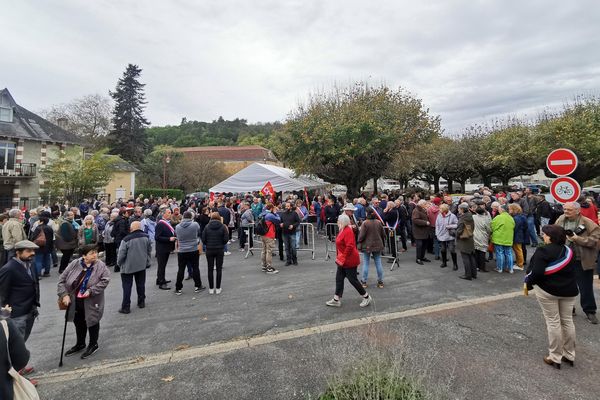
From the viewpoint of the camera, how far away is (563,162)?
5.58 metres

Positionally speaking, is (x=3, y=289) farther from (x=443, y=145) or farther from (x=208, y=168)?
(x=208, y=168)

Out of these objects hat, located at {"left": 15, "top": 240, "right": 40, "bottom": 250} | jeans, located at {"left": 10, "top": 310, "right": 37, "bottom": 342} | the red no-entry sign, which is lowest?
jeans, located at {"left": 10, "top": 310, "right": 37, "bottom": 342}

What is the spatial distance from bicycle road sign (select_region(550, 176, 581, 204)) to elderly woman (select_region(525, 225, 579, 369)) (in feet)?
6.95

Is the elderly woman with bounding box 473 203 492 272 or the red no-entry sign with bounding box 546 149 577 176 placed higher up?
the red no-entry sign with bounding box 546 149 577 176

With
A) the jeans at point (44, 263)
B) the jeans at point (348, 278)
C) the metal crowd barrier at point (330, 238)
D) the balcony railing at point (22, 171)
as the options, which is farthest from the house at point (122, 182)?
the jeans at point (348, 278)

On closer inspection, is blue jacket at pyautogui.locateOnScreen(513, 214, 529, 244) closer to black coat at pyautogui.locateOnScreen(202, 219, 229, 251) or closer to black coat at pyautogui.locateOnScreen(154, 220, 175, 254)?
black coat at pyautogui.locateOnScreen(202, 219, 229, 251)

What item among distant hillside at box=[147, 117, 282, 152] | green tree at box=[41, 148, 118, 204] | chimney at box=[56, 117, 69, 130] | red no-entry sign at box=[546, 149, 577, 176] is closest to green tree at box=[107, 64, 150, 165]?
chimney at box=[56, 117, 69, 130]

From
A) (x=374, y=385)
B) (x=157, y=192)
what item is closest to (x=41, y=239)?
(x=374, y=385)

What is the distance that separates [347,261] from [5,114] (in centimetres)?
3335

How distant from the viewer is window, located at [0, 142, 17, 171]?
79.0ft

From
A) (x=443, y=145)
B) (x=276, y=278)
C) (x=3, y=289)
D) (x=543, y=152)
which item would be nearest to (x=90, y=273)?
(x=3, y=289)

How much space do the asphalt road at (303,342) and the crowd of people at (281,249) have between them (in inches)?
13.5

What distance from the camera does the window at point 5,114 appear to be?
81.4ft

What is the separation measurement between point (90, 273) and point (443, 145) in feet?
99.0
